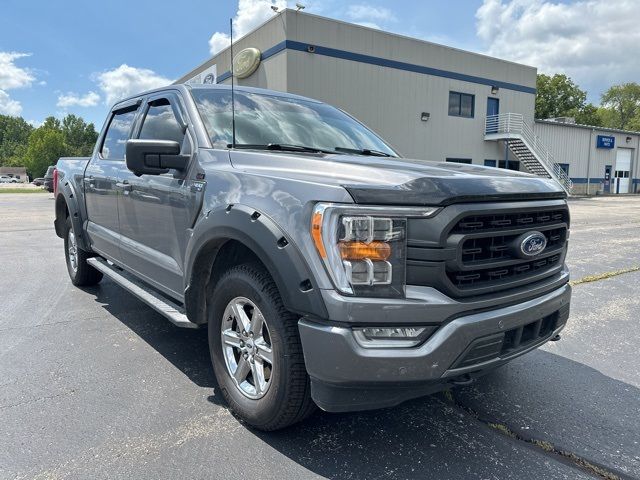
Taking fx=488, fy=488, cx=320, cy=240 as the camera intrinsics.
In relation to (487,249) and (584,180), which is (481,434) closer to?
(487,249)

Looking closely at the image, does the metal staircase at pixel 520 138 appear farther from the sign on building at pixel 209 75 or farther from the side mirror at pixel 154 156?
the side mirror at pixel 154 156

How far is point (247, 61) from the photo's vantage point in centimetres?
2255

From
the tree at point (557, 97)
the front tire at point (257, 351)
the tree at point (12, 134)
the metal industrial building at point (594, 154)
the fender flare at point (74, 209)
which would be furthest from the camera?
the tree at point (12, 134)

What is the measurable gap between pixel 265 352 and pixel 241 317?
0.87ft

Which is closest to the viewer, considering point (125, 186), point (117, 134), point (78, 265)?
point (125, 186)

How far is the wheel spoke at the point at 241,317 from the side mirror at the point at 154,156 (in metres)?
1.02

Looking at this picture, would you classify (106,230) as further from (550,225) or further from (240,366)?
(550,225)

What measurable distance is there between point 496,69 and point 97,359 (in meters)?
30.6

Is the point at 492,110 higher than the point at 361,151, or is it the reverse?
the point at 492,110

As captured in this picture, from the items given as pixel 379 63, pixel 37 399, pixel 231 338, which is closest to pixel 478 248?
pixel 231 338

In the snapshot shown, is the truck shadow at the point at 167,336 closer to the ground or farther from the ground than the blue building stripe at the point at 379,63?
closer to the ground

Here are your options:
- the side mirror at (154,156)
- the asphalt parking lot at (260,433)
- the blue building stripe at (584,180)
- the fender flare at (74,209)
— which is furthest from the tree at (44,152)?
the side mirror at (154,156)

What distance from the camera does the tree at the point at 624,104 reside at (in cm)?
7744

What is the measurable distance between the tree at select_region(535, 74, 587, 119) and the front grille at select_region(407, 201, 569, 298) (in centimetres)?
6655
